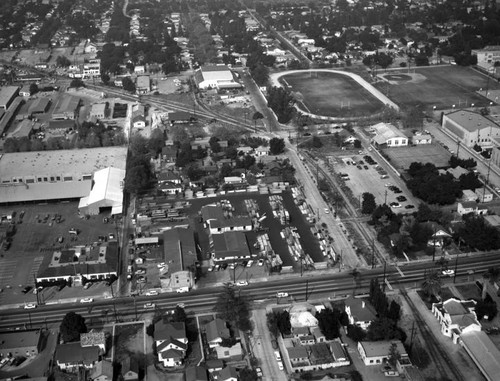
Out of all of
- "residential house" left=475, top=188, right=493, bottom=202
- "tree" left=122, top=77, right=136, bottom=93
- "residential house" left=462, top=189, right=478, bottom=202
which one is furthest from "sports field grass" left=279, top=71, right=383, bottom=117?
"residential house" left=475, top=188, right=493, bottom=202

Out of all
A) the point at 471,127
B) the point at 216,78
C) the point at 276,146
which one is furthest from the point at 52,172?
the point at 471,127

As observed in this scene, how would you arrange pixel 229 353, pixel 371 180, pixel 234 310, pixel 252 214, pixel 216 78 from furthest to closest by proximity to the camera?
1. pixel 216 78
2. pixel 371 180
3. pixel 252 214
4. pixel 234 310
5. pixel 229 353

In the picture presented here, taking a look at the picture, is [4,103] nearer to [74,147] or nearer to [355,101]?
[74,147]

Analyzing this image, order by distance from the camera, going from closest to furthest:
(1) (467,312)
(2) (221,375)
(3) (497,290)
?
(2) (221,375)
(1) (467,312)
(3) (497,290)

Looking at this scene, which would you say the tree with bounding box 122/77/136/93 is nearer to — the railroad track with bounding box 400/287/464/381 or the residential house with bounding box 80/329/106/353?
the residential house with bounding box 80/329/106/353

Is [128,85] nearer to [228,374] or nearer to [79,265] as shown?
[79,265]

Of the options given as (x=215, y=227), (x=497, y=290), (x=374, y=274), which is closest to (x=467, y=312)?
(x=497, y=290)
